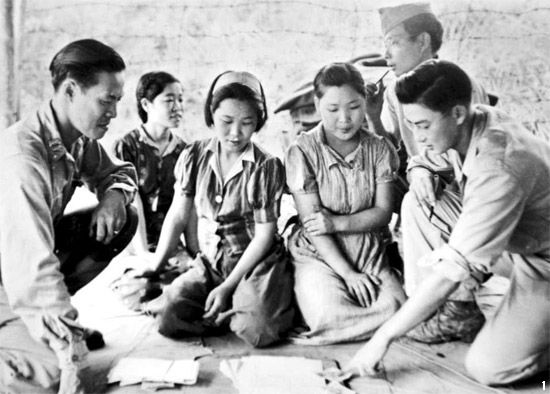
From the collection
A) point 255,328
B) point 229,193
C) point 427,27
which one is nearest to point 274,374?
point 255,328

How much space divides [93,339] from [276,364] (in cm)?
67

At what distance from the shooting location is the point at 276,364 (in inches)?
87.1

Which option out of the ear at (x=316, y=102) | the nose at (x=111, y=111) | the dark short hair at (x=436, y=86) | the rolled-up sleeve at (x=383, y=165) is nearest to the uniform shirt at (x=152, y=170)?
the nose at (x=111, y=111)

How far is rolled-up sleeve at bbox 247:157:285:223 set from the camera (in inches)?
91.2

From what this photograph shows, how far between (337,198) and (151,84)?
2.67 feet

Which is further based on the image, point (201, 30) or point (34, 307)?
point (201, 30)

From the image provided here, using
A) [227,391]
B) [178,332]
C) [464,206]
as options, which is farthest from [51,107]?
[464,206]

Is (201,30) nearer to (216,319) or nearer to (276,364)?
(216,319)

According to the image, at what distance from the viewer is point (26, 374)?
6.84ft

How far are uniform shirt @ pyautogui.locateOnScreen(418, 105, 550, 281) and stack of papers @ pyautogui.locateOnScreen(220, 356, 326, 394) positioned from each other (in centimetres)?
58

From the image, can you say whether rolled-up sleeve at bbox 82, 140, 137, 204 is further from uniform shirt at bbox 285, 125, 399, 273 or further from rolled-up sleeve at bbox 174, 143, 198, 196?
uniform shirt at bbox 285, 125, 399, 273

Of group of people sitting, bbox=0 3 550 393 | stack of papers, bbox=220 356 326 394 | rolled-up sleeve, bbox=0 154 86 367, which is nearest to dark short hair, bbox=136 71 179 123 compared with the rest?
group of people sitting, bbox=0 3 550 393

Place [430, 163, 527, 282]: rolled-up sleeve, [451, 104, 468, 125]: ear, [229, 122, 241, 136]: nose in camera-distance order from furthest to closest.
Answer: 1. [229, 122, 241, 136]: nose
2. [451, 104, 468, 125]: ear
3. [430, 163, 527, 282]: rolled-up sleeve

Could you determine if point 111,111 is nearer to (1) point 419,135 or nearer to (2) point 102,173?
(2) point 102,173
